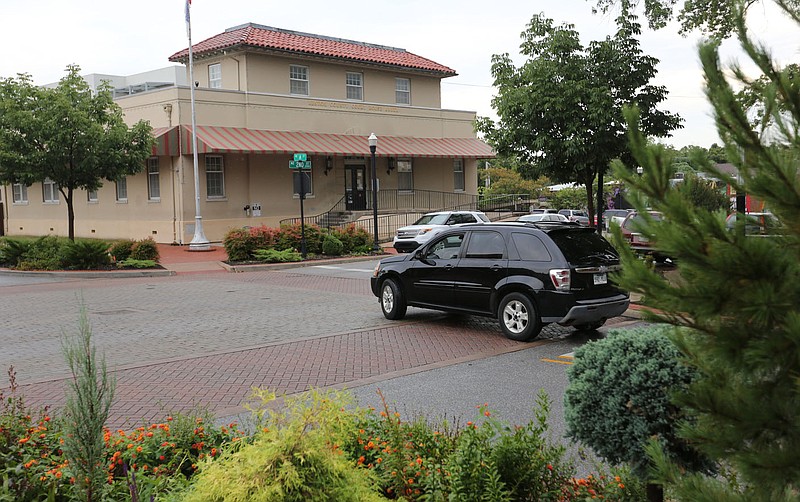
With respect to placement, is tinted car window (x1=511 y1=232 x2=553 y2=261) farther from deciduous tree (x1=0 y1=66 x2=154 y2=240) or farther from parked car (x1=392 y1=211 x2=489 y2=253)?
deciduous tree (x1=0 y1=66 x2=154 y2=240)

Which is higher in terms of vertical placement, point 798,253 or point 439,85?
point 439,85

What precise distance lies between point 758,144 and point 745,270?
13.1 inches

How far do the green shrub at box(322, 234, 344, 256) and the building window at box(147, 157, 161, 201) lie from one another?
9424 millimetres

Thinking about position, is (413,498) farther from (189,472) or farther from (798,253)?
(798,253)

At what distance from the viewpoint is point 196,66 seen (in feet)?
115

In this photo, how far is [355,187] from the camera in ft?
121

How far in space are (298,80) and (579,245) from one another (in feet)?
85.8

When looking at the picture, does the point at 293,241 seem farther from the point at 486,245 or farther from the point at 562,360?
the point at 562,360

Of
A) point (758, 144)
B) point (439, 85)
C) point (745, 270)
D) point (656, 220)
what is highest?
point (439, 85)

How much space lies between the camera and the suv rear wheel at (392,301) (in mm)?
12781

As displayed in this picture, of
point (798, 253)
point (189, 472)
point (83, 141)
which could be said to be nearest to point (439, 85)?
point (83, 141)

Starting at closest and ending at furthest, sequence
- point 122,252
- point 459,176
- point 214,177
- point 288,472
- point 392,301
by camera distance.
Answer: point 288,472, point 392,301, point 122,252, point 214,177, point 459,176

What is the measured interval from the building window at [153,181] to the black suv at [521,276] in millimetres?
22122

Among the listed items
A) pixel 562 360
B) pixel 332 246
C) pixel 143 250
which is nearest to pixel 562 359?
pixel 562 360
